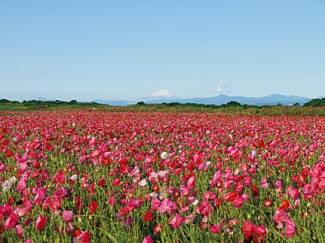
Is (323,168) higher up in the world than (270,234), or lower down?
higher up

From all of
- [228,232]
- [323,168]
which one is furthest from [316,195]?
[228,232]

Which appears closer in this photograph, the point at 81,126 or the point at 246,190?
the point at 246,190

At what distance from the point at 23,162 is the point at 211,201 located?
6.55 ft

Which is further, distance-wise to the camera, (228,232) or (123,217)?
(123,217)

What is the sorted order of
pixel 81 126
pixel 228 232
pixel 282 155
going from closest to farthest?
pixel 228 232
pixel 282 155
pixel 81 126

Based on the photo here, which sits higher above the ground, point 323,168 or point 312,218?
point 323,168

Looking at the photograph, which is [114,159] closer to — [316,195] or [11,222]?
[316,195]

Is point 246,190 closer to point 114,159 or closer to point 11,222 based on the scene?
point 114,159

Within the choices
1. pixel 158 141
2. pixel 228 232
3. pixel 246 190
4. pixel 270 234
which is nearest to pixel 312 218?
pixel 270 234

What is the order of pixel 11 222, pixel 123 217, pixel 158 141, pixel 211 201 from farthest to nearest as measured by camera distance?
pixel 158 141 → pixel 211 201 → pixel 123 217 → pixel 11 222

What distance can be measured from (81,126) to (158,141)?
645 cm

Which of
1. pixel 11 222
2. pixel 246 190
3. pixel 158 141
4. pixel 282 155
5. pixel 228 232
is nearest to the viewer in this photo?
pixel 11 222

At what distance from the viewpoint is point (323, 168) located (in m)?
4.29

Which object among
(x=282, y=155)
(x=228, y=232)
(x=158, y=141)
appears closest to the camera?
(x=228, y=232)
